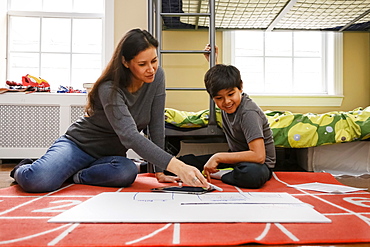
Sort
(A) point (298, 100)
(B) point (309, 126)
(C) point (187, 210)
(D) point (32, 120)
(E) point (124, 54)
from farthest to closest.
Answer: (A) point (298, 100), (D) point (32, 120), (B) point (309, 126), (E) point (124, 54), (C) point (187, 210)

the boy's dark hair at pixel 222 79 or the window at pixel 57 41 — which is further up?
the window at pixel 57 41

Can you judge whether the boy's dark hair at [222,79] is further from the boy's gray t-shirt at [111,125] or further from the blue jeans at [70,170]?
the blue jeans at [70,170]

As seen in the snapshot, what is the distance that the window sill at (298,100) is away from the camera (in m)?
3.56

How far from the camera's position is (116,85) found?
1.37 m

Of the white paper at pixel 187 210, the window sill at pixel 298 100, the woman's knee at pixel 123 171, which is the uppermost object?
the window sill at pixel 298 100

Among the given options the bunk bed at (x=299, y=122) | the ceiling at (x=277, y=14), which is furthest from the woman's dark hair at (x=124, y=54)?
the ceiling at (x=277, y=14)

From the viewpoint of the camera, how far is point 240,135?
1660mm

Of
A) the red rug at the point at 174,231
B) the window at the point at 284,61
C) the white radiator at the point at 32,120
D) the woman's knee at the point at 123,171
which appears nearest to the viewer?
the red rug at the point at 174,231

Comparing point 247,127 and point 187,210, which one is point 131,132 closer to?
point 187,210

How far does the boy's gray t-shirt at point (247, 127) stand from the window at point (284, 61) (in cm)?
205

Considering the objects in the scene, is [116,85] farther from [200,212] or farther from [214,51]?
[214,51]

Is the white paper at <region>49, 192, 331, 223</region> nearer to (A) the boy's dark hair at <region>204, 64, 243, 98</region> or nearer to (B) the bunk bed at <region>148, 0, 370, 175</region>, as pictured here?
(A) the boy's dark hair at <region>204, 64, 243, 98</region>

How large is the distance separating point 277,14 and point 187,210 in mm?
2548

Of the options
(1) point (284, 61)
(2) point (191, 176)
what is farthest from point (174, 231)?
(1) point (284, 61)
